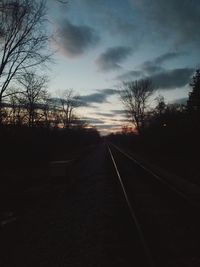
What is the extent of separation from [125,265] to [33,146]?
68.0 ft

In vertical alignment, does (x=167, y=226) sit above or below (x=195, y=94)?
below

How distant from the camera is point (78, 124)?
269 feet

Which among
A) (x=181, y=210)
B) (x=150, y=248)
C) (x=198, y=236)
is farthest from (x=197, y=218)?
(x=150, y=248)

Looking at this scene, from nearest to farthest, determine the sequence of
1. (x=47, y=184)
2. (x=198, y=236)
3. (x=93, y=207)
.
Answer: (x=198, y=236), (x=93, y=207), (x=47, y=184)

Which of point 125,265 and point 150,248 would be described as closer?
point 125,265

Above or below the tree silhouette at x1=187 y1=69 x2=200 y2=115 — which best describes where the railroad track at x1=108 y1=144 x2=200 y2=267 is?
below

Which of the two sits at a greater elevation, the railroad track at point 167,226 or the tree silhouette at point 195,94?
the tree silhouette at point 195,94

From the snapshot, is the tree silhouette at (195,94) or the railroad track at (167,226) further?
the tree silhouette at (195,94)

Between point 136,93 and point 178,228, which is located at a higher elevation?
point 136,93

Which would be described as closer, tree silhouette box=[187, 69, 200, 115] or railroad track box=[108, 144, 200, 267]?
railroad track box=[108, 144, 200, 267]

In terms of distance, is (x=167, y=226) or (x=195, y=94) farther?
(x=195, y=94)

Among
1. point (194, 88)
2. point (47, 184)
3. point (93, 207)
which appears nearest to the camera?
point (93, 207)

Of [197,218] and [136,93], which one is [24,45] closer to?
[197,218]

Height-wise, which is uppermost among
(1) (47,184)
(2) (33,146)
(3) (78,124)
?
(3) (78,124)
